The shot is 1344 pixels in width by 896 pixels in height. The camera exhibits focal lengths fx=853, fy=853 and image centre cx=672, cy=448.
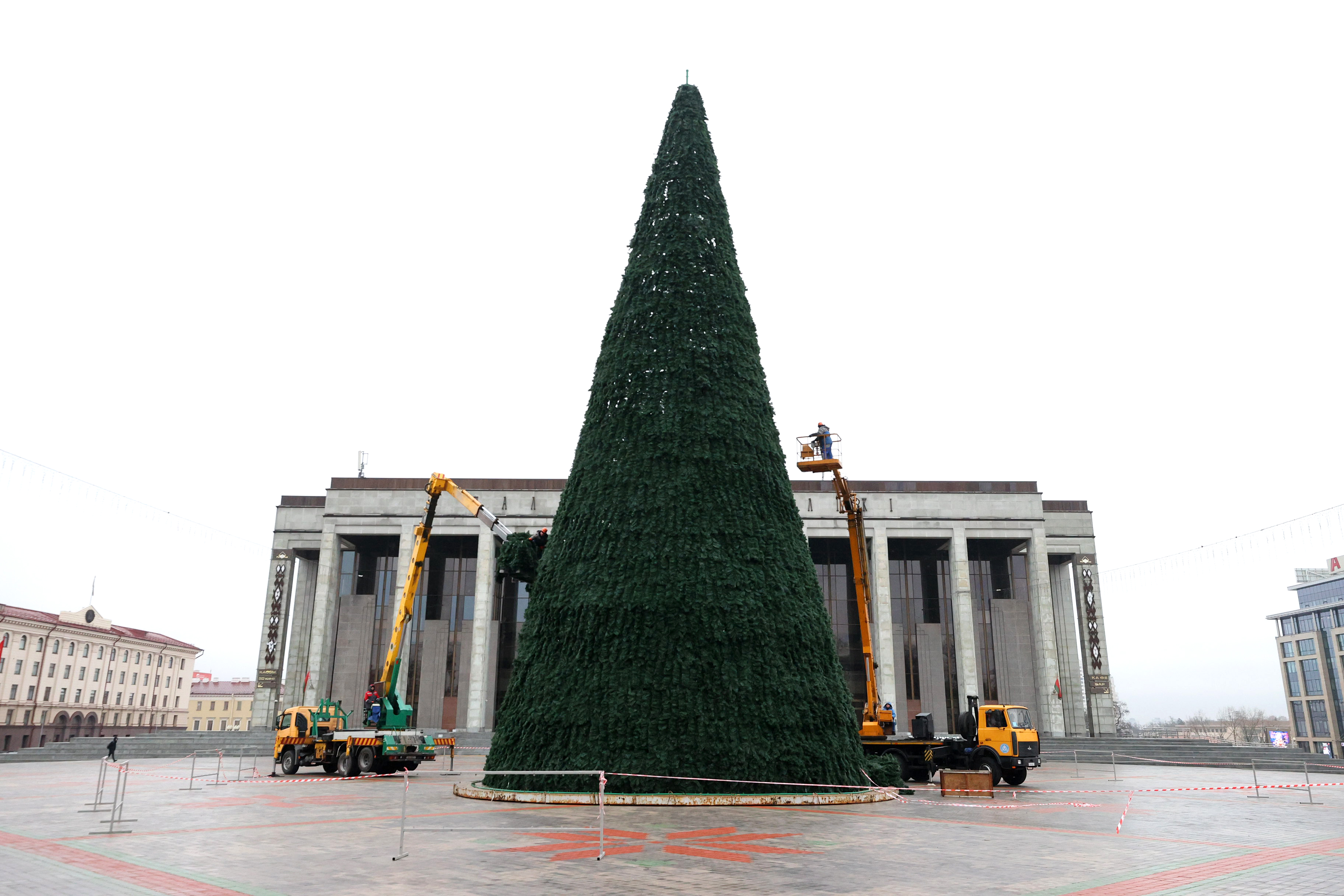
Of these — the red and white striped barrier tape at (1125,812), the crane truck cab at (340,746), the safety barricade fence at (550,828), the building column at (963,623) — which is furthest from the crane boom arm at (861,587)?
the building column at (963,623)

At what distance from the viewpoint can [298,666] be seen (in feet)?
184

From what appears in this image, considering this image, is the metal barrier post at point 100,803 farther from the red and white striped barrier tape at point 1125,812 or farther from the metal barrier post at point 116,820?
the red and white striped barrier tape at point 1125,812

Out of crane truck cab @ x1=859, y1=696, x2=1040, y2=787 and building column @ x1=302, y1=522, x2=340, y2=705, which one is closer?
crane truck cab @ x1=859, y1=696, x2=1040, y2=787

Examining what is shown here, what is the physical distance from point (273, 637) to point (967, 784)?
155ft

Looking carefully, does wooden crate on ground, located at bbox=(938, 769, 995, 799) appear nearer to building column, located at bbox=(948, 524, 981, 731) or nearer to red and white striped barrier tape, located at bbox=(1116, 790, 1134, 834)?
red and white striped barrier tape, located at bbox=(1116, 790, 1134, 834)

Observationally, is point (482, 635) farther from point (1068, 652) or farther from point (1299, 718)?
point (1299, 718)

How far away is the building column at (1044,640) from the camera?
50.7 meters

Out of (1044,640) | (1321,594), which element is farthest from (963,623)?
(1321,594)

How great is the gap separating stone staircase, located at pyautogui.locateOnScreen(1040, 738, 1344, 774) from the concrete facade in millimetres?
82015

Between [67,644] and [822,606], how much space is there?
330 ft

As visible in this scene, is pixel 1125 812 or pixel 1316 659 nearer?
pixel 1125 812

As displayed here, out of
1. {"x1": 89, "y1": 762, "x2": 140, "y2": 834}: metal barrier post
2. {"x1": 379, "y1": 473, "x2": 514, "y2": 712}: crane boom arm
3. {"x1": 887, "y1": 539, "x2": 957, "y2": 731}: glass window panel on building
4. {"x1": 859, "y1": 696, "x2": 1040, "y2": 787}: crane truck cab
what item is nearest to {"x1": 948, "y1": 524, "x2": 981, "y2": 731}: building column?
{"x1": 887, "y1": 539, "x2": 957, "y2": 731}: glass window panel on building

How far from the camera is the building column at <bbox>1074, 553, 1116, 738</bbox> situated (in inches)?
2136

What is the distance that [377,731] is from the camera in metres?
29.9
